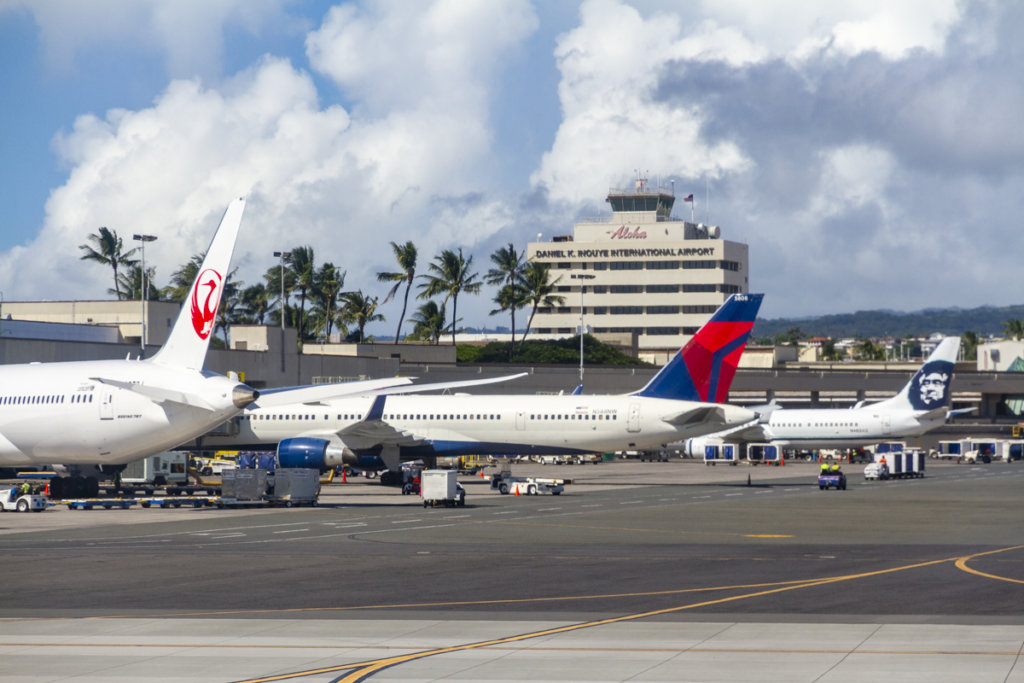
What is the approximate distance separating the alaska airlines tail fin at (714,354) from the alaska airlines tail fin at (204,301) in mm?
24500

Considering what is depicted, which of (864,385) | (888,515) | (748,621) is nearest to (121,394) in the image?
(888,515)

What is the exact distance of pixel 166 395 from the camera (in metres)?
40.7

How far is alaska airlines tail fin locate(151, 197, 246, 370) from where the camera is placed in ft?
135

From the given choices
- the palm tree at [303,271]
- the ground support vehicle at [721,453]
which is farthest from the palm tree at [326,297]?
the ground support vehicle at [721,453]

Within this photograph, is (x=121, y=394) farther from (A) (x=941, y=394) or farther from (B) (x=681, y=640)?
(A) (x=941, y=394)

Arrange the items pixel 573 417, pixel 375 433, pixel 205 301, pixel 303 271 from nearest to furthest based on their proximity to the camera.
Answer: pixel 205 301 → pixel 573 417 → pixel 375 433 → pixel 303 271

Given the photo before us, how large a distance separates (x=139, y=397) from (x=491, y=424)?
2187 cm

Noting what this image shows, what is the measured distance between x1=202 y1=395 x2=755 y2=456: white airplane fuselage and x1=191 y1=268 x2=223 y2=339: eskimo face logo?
1875 centimetres

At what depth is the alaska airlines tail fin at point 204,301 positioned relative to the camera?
135ft

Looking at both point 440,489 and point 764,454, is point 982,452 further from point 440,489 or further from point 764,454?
point 440,489

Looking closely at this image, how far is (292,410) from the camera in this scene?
62500 millimetres

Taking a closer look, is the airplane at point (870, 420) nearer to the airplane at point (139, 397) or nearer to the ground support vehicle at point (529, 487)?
the ground support vehicle at point (529, 487)

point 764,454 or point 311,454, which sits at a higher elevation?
point 311,454

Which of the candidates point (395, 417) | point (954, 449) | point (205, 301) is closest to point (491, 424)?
point (395, 417)
